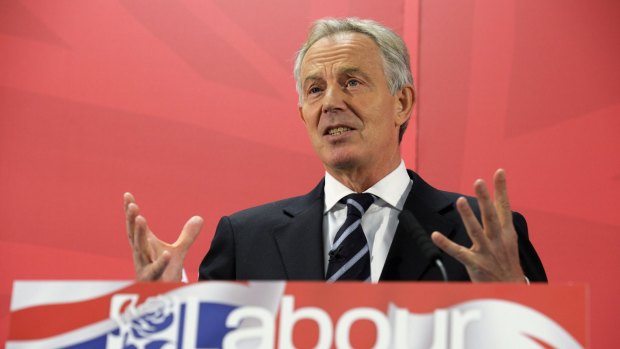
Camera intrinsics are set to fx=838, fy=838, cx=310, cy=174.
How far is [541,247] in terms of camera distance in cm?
261

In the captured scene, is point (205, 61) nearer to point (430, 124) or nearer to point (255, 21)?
point (255, 21)

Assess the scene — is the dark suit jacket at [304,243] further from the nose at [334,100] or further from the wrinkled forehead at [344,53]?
the wrinkled forehead at [344,53]

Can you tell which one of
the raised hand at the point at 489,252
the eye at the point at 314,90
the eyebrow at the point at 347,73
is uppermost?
the eyebrow at the point at 347,73

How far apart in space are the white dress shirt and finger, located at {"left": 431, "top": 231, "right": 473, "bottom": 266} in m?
0.39

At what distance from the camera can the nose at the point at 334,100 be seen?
1.99 m

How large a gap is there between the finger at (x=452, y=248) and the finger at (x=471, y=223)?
3 cm

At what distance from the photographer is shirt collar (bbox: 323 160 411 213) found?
6.43ft

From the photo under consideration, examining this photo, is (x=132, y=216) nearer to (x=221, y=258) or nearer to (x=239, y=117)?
(x=221, y=258)

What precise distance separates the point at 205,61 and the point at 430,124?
2.60ft

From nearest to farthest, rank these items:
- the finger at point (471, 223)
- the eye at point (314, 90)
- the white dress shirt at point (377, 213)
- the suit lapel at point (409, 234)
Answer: the finger at point (471, 223) < the suit lapel at point (409, 234) < the white dress shirt at point (377, 213) < the eye at point (314, 90)

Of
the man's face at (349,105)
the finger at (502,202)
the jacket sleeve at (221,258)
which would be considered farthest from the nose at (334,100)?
the finger at (502,202)

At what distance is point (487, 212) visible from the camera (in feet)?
4.64

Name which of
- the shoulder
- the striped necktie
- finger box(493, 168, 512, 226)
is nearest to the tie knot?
the striped necktie

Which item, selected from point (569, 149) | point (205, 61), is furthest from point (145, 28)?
point (569, 149)
